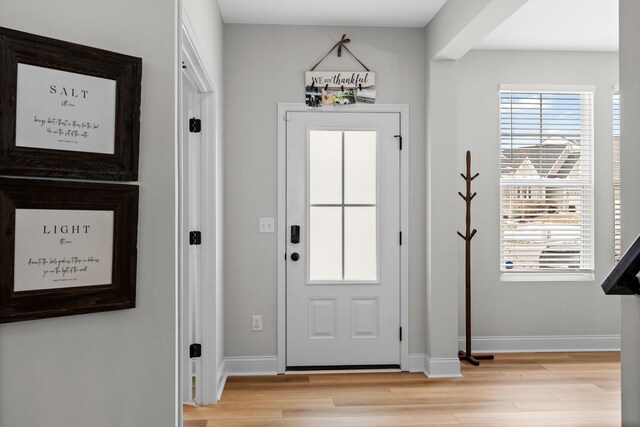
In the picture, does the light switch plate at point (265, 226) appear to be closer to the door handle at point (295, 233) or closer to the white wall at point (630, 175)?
the door handle at point (295, 233)

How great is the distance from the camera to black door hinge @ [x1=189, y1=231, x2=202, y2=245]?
3.30 metres

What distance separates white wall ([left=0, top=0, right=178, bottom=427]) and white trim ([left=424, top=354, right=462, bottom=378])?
241 centimetres

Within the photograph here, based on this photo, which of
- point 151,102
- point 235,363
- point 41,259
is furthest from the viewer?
point 235,363

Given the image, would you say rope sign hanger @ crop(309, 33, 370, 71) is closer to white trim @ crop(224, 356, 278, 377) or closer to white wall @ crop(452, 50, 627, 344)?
white wall @ crop(452, 50, 627, 344)

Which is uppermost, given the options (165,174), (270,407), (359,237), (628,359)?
(165,174)

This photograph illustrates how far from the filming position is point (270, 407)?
128 inches

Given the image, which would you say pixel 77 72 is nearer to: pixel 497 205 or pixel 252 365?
pixel 252 365

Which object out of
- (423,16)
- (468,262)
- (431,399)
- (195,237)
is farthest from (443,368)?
(423,16)

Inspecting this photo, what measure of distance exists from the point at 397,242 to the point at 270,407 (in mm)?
1516

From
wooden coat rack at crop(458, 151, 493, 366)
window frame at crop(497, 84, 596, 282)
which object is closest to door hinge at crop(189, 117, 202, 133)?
wooden coat rack at crop(458, 151, 493, 366)

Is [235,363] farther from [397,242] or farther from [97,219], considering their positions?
[97,219]

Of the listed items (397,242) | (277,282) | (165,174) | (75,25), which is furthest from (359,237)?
(75,25)

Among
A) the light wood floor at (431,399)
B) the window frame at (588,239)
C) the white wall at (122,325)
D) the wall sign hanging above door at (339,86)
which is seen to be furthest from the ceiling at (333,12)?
the light wood floor at (431,399)

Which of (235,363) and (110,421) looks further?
(235,363)
